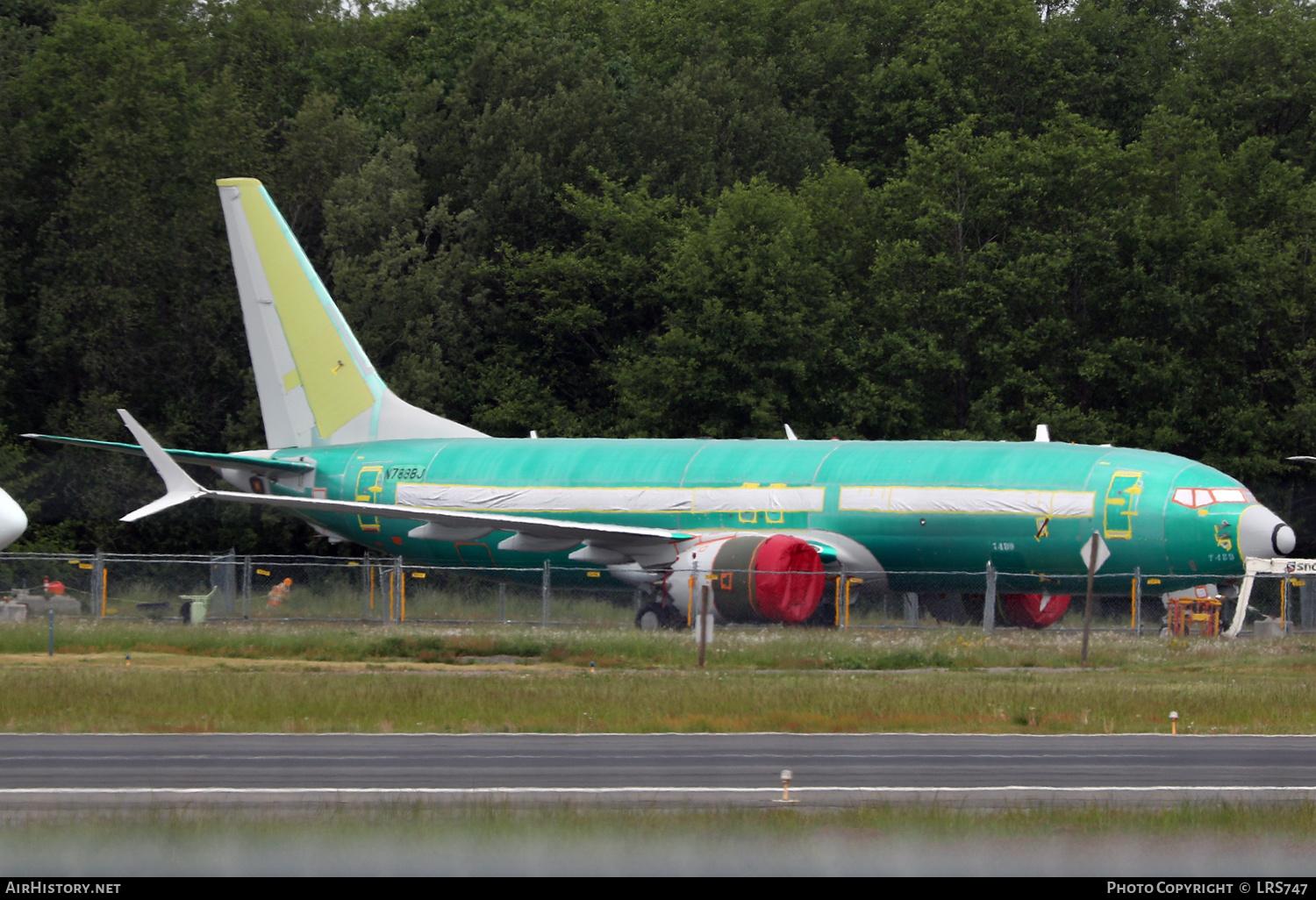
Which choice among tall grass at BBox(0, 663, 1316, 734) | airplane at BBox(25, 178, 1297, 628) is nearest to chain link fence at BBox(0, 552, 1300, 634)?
airplane at BBox(25, 178, 1297, 628)

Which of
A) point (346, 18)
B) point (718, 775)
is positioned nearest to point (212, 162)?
point (346, 18)

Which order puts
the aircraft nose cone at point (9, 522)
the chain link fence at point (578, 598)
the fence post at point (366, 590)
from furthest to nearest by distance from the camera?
the fence post at point (366, 590) < the chain link fence at point (578, 598) < the aircraft nose cone at point (9, 522)

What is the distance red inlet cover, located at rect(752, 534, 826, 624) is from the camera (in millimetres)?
33375

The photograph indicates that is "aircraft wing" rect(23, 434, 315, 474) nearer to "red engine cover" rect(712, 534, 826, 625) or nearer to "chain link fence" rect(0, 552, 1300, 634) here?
"chain link fence" rect(0, 552, 1300, 634)

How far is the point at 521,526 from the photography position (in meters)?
36.4

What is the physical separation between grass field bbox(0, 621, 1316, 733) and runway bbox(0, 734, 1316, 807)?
1244mm

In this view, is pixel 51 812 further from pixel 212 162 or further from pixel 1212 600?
pixel 212 162

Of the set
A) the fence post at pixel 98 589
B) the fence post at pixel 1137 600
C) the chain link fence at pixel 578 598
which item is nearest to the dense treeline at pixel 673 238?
the chain link fence at pixel 578 598

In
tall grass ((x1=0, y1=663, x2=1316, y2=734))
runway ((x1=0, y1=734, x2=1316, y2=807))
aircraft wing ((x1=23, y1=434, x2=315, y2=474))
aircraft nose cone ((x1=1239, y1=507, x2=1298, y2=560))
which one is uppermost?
aircraft wing ((x1=23, y1=434, x2=315, y2=474))

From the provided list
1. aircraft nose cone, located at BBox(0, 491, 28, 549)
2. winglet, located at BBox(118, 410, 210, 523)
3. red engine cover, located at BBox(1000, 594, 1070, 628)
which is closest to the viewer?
aircraft nose cone, located at BBox(0, 491, 28, 549)

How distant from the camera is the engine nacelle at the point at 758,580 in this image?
1315 inches

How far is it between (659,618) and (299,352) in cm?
1510

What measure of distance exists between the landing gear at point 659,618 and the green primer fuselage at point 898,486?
288 centimetres

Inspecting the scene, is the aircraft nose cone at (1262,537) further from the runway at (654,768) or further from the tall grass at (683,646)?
the runway at (654,768)
